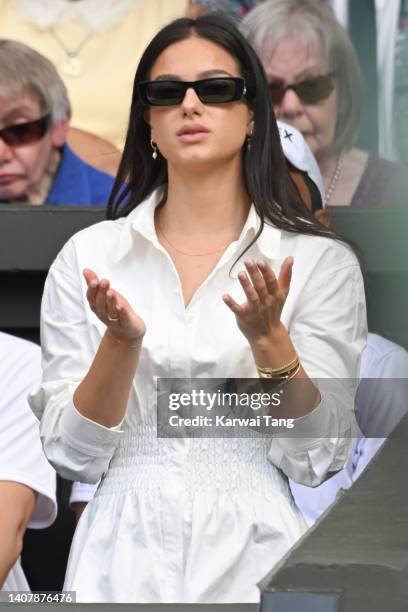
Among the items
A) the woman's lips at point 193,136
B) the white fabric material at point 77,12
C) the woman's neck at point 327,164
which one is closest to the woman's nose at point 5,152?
the white fabric material at point 77,12

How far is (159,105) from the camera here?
283cm

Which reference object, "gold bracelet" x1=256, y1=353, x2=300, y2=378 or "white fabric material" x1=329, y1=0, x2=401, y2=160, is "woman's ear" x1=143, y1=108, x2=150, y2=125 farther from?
"white fabric material" x1=329, y1=0, x2=401, y2=160

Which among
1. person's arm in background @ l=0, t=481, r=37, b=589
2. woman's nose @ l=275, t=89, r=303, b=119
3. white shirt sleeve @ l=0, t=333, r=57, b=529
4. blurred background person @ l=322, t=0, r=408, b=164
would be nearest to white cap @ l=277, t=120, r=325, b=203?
woman's nose @ l=275, t=89, r=303, b=119

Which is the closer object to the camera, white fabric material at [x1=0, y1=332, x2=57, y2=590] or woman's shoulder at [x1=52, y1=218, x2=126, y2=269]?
woman's shoulder at [x1=52, y1=218, x2=126, y2=269]

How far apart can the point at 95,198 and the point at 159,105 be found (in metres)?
1.44

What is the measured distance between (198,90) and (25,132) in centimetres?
136

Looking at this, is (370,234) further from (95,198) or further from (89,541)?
(89,541)

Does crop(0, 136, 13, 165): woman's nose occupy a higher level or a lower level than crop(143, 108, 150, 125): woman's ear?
lower

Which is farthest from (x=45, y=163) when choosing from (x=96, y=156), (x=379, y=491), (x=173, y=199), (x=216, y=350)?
(x=379, y=491)

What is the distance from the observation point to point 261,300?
244 centimetres

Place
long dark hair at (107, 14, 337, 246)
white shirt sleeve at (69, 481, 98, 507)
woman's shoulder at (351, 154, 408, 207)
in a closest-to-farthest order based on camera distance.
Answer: long dark hair at (107, 14, 337, 246) < white shirt sleeve at (69, 481, 98, 507) < woman's shoulder at (351, 154, 408, 207)

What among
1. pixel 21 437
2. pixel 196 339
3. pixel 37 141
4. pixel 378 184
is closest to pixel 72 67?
pixel 37 141

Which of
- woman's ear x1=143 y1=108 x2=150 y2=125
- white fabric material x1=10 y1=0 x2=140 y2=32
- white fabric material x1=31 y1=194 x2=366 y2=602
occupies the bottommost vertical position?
white fabric material x1=31 y1=194 x2=366 y2=602

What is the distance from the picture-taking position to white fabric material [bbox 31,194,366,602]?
2.54 m
